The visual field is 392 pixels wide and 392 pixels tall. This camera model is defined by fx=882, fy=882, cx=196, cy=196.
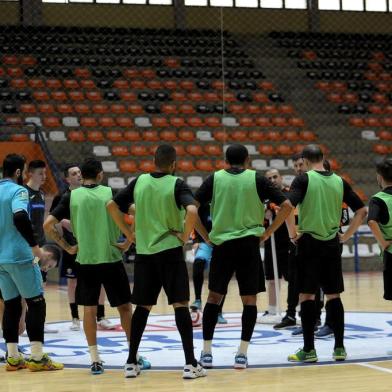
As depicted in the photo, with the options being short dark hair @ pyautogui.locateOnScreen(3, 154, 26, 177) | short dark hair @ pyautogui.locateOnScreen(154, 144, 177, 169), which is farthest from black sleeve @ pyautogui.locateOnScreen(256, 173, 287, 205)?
short dark hair @ pyautogui.locateOnScreen(3, 154, 26, 177)

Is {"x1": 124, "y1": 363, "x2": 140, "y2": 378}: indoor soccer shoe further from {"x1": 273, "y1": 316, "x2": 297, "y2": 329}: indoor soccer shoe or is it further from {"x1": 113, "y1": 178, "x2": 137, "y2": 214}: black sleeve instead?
{"x1": 273, "y1": 316, "x2": 297, "y2": 329}: indoor soccer shoe

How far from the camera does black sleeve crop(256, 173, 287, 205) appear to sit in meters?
6.51

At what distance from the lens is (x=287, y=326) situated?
899 cm

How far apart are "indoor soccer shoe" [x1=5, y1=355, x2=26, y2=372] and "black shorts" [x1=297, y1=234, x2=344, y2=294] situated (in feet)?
7.47

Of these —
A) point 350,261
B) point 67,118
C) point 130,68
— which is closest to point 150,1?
point 130,68

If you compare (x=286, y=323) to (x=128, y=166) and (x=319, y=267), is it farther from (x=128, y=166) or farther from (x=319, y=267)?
(x=128, y=166)

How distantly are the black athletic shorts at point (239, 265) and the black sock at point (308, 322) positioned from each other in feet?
1.52

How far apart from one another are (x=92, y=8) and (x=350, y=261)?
981 cm

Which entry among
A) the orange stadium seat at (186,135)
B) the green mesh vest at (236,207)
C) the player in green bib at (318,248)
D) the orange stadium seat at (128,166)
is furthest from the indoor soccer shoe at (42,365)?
the orange stadium seat at (186,135)

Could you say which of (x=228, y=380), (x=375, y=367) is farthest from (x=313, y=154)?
(x=228, y=380)

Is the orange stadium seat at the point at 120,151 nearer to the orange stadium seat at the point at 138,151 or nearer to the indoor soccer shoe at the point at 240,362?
the orange stadium seat at the point at 138,151

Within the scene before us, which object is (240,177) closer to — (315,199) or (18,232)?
(315,199)

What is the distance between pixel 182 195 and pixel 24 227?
1205 mm

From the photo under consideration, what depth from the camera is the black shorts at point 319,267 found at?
6941 millimetres
